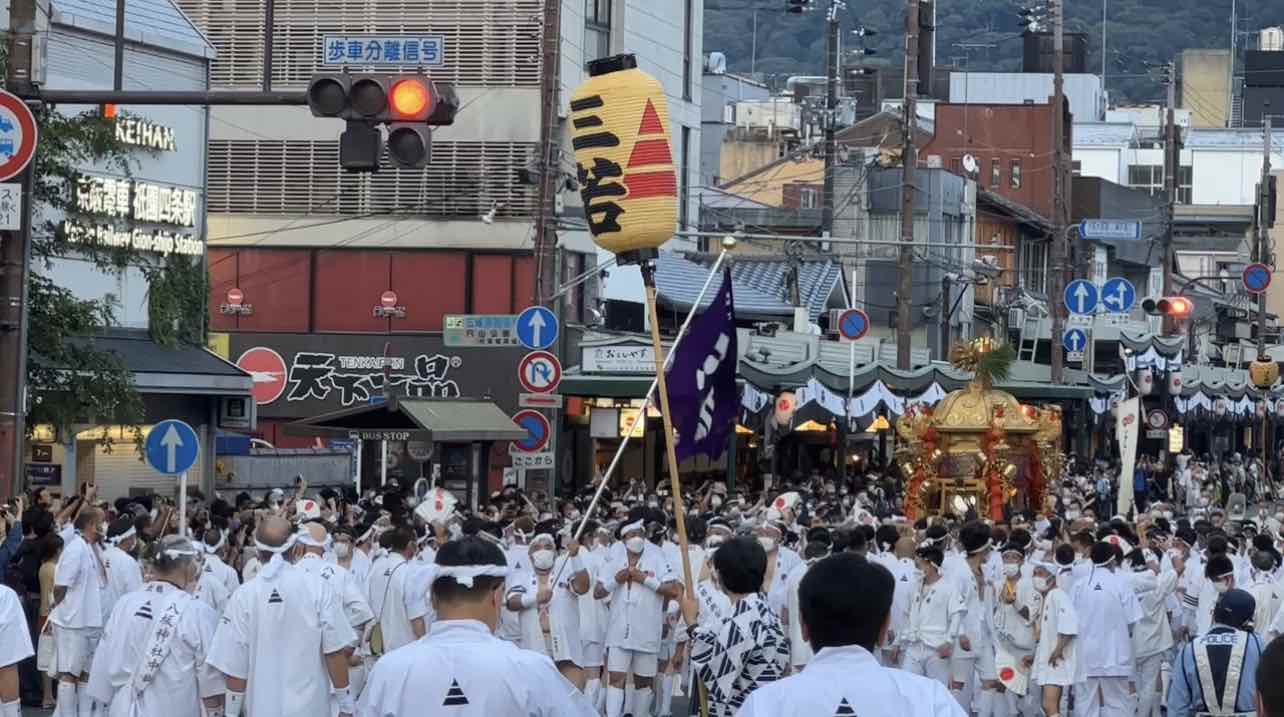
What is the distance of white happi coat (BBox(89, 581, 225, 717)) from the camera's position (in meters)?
12.4

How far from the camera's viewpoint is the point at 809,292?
59344mm

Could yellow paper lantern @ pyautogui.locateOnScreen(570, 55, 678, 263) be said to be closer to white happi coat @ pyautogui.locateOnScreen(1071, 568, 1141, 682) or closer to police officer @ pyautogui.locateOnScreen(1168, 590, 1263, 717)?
white happi coat @ pyautogui.locateOnScreen(1071, 568, 1141, 682)

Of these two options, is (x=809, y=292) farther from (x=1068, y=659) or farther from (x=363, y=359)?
(x=1068, y=659)

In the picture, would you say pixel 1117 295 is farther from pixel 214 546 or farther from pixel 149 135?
pixel 214 546

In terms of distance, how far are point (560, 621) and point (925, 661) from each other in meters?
2.92

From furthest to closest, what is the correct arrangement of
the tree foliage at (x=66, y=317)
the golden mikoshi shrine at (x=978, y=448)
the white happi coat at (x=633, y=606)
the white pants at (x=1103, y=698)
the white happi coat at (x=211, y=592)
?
1. the golden mikoshi shrine at (x=978, y=448)
2. the tree foliage at (x=66, y=317)
3. the white happi coat at (x=633, y=606)
4. the white pants at (x=1103, y=698)
5. the white happi coat at (x=211, y=592)

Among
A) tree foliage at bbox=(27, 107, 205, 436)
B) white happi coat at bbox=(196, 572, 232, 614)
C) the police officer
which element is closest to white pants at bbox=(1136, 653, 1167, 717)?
the police officer

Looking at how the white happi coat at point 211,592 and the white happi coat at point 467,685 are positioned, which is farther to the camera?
the white happi coat at point 211,592

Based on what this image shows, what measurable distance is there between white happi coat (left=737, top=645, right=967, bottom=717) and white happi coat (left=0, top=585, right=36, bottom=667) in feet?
16.9

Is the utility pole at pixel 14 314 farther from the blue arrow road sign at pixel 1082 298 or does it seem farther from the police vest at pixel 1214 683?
the blue arrow road sign at pixel 1082 298

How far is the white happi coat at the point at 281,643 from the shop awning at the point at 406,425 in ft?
52.1

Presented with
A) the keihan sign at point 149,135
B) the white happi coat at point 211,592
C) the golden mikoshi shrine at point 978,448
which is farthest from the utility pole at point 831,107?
the white happi coat at point 211,592

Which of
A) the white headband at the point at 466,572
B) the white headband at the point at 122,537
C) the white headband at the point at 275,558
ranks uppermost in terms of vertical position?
the white headband at the point at 466,572

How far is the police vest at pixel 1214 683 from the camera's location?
11.5m
